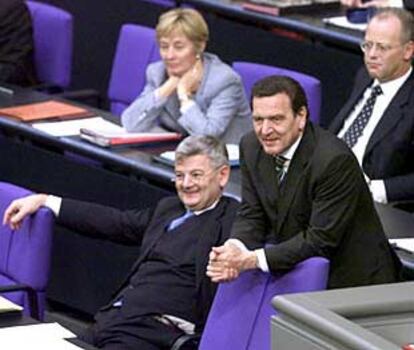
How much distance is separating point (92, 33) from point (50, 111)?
1.69 metres

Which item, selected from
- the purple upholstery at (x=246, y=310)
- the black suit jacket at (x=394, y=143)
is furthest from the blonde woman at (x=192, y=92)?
the purple upholstery at (x=246, y=310)

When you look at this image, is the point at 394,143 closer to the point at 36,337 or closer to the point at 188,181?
the point at 188,181

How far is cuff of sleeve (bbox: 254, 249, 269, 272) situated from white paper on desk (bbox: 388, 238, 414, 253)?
2.02 feet

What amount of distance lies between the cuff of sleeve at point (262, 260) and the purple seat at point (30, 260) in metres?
1.00

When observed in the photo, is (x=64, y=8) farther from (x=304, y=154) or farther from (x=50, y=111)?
(x=304, y=154)

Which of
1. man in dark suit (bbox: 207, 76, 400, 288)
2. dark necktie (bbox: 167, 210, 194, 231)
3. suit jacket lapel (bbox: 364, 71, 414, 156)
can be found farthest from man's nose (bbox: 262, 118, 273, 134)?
suit jacket lapel (bbox: 364, 71, 414, 156)

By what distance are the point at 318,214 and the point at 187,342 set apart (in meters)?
0.65

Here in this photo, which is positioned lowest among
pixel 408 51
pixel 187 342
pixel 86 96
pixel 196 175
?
pixel 187 342

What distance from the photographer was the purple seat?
18.3 feet

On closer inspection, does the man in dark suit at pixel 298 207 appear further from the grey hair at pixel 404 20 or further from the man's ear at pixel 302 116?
the grey hair at pixel 404 20

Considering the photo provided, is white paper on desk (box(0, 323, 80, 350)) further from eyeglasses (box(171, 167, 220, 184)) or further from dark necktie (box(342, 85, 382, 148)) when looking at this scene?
dark necktie (box(342, 85, 382, 148))

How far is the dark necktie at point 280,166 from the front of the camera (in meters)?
5.04

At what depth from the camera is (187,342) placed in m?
5.16

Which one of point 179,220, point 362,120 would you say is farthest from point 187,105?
point 179,220
